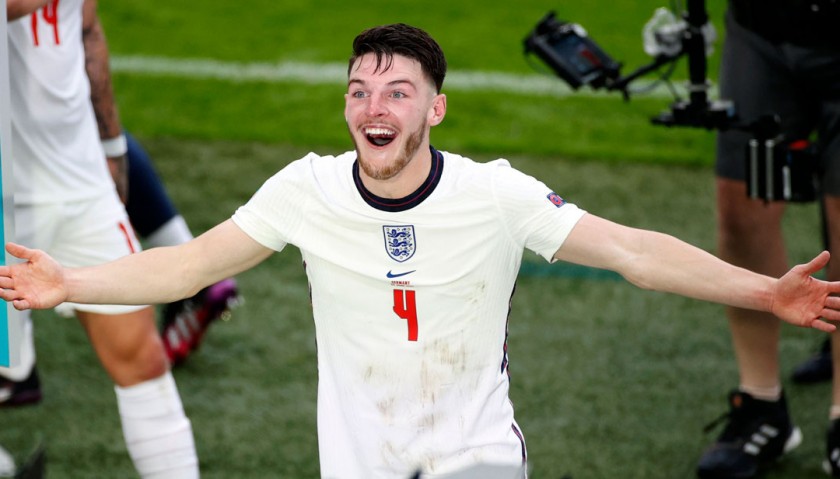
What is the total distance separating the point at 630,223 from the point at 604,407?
5.90 ft

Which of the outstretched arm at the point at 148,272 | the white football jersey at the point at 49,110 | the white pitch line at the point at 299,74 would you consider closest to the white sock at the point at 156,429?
the white football jersey at the point at 49,110

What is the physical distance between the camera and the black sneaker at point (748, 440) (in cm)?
448

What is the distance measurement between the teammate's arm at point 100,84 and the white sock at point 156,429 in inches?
31.2

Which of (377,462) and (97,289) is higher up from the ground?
(97,289)

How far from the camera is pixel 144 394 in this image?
13.1 ft

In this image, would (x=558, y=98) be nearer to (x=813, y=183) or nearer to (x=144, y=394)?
(x=813, y=183)

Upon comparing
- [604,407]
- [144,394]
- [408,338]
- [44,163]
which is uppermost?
[44,163]

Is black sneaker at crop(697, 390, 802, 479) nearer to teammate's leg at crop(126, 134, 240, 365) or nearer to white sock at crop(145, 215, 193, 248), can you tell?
teammate's leg at crop(126, 134, 240, 365)

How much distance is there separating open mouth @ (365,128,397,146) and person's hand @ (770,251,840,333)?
89 cm

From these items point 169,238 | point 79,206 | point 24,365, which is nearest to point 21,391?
point 24,365

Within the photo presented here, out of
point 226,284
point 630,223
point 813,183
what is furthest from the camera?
point 630,223

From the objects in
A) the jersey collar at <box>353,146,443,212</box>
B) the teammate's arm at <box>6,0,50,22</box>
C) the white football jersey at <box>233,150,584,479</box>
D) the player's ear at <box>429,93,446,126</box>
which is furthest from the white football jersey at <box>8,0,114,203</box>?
the player's ear at <box>429,93,446,126</box>

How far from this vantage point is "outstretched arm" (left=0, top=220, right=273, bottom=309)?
10.0 feet

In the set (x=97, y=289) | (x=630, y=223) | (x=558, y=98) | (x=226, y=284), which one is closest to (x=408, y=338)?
(x=97, y=289)
